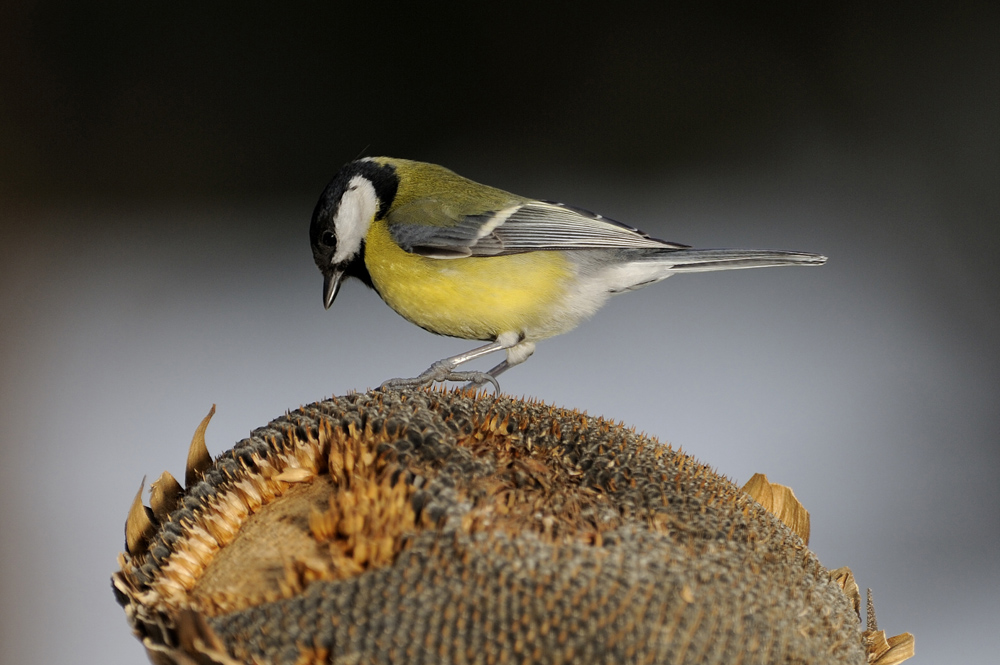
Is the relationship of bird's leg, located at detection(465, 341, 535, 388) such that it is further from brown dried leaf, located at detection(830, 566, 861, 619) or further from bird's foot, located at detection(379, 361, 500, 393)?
brown dried leaf, located at detection(830, 566, 861, 619)

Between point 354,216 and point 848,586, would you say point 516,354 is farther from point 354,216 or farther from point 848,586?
point 848,586

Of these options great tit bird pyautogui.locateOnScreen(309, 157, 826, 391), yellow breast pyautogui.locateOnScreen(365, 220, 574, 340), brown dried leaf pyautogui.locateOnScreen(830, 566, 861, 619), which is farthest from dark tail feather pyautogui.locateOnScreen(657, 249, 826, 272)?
brown dried leaf pyautogui.locateOnScreen(830, 566, 861, 619)

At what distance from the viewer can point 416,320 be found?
34.8 inches

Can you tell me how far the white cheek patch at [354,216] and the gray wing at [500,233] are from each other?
0.03m

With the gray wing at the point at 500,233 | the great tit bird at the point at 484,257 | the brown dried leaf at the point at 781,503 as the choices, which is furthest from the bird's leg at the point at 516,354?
the brown dried leaf at the point at 781,503

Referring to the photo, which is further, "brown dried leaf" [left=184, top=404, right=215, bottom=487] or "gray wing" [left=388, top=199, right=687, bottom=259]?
"gray wing" [left=388, top=199, right=687, bottom=259]

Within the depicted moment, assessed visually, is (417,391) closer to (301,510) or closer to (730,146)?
(301,510)

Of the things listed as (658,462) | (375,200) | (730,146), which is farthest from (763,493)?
(730,146)

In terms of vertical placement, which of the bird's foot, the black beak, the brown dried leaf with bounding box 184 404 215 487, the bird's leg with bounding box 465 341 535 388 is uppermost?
the black beak

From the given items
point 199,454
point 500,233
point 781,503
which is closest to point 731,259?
point 500,233

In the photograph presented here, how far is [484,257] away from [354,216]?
15cm

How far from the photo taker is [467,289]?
867 millimetres

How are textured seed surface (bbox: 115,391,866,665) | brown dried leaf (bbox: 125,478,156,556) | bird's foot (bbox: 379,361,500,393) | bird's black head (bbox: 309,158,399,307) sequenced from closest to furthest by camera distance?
1. textured seed surface (bbox: 115,391,866,665)
2. brown dried leaf (bbox: 125,478,156,556)
3. bird's foot (bbox: 379,361,500,393)
4. bird's black head (bbox: 309,158,399,307)

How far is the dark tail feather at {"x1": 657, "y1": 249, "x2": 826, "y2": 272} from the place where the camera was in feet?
2.73
